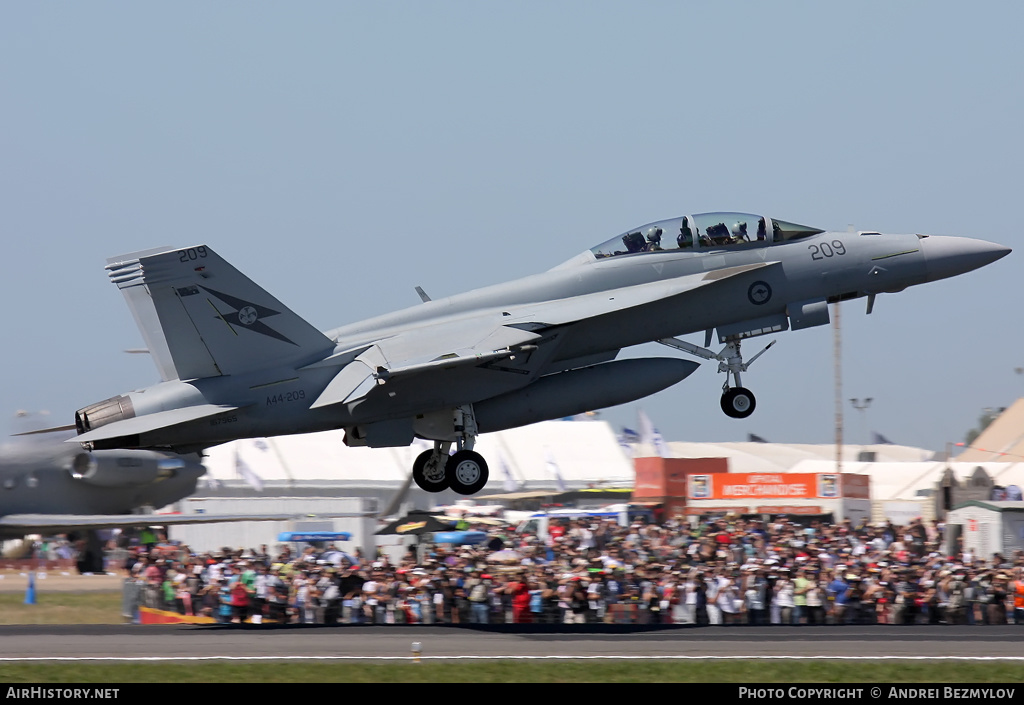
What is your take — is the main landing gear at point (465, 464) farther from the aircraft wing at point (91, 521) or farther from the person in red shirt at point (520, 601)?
the aircraft wing at point (91, 521)

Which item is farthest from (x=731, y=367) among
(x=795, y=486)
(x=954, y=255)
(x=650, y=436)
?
(x=650, y=436)

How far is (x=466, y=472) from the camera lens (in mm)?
21422

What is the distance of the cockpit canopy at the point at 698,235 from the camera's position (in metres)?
21.5

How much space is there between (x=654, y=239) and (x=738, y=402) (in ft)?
10.6

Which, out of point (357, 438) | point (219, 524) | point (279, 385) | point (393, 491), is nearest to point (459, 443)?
point (357, 438)

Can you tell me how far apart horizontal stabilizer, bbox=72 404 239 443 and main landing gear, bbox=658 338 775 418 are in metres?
7.85

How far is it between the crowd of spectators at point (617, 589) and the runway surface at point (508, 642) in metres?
1.04

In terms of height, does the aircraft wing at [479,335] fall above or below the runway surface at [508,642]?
above

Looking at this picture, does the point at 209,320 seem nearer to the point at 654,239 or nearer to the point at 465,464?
the point at 465,464

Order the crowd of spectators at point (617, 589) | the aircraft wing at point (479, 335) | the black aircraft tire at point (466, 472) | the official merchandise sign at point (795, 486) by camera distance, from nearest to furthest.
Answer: the aircraft wing at point (479, 335), the black aircraft tire at point (466, 472), the crowd of spectators at point (617, 589), the official merchandise sign at point (795, 486)

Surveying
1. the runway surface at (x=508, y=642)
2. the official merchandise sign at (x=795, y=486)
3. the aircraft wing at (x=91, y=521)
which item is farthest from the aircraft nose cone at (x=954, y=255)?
→ the aircraft wing at (x=91, y=521)

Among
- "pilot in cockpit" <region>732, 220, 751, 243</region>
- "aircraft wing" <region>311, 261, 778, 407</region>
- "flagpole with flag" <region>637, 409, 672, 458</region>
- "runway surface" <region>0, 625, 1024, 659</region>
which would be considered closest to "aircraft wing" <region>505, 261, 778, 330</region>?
"aircraft wing" <region>311, 261, 778, 407</region>

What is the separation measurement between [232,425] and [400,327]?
3.26m
